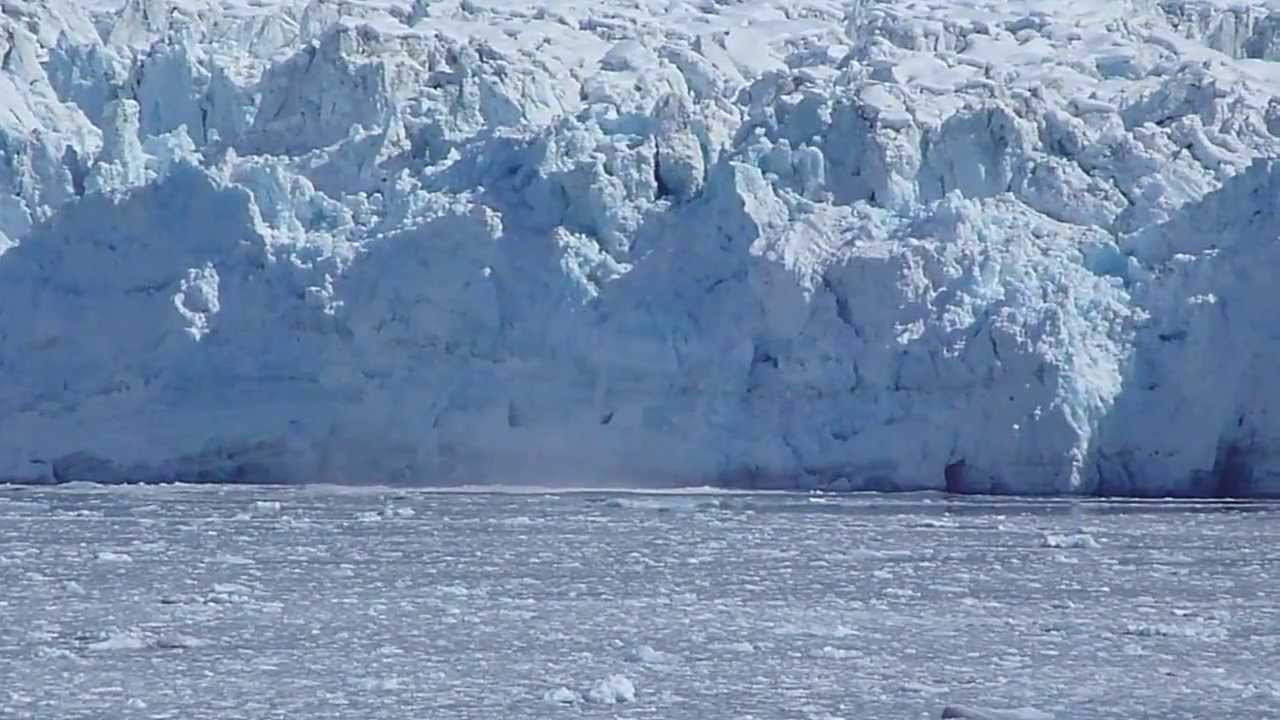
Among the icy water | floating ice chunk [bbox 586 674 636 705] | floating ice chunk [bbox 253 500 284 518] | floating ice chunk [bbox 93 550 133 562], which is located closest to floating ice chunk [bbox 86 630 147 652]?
the icy water

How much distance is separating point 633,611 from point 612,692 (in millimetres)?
2435

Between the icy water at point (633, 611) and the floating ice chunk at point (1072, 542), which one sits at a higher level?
the floating ice chunk at point (1072, 542)

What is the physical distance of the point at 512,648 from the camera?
913cm

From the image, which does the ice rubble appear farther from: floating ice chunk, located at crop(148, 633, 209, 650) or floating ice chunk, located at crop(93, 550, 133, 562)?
floating ice chunk, located at crop(148, 633, 209, 650)

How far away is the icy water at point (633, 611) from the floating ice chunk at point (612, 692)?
1 cm

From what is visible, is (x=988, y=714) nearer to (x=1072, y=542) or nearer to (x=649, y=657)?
(x=649, y=657)

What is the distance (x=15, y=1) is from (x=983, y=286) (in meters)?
9.18

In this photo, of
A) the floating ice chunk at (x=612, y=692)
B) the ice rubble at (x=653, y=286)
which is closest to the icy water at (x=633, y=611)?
the floating ice chunk at (x=612, y=692)

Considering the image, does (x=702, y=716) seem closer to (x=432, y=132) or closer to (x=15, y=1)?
(x=432, y=132)

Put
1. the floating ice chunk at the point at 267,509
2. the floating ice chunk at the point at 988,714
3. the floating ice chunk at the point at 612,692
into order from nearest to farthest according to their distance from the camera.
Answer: the floating ice chunk at the point at 988,714 → the floating ice chunk at the point at 612,692 → the floating ice chunk at the point at 267,509

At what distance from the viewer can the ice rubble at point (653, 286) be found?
56.5 feet

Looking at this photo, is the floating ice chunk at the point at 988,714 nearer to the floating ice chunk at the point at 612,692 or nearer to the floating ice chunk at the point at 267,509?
the floating ice chunk at the point at 612,692

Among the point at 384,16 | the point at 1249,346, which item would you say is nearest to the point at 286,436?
the point at 384,16

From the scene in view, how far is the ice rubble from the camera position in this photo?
17234 millimetres
